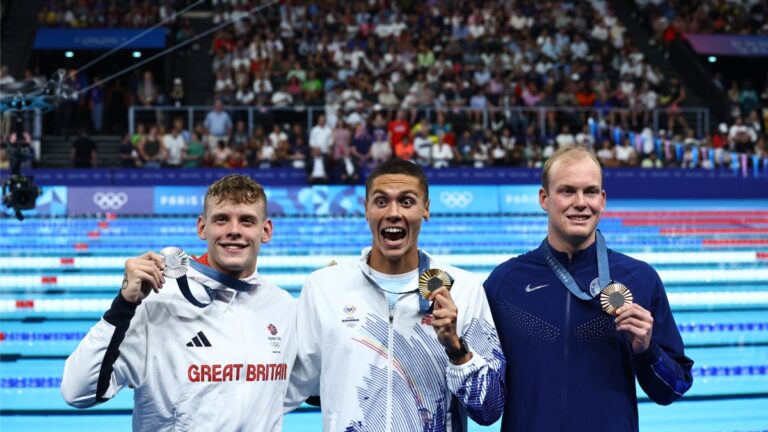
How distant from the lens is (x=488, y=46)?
1923 centimetres

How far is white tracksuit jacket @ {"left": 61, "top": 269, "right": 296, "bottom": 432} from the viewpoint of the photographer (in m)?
2.33

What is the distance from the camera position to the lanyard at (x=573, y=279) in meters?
2.39

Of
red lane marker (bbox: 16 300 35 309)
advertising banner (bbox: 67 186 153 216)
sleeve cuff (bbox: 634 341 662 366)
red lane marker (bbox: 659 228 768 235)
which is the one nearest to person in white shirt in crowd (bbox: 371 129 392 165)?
advertising banner (bbox: 67 186 153 216)

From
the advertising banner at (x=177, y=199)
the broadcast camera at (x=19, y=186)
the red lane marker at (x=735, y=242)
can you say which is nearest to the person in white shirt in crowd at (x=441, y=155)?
the advertising banner at (x=177, y=199)

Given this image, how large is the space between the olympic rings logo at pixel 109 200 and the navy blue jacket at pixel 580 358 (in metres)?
12.4

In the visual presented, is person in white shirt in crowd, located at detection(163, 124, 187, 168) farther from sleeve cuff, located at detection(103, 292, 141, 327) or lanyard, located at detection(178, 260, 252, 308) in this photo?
sleeve cuff, located at detection(103, 292, 141, 327)

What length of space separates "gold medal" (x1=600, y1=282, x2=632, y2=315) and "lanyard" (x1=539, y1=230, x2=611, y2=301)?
0.11 metres

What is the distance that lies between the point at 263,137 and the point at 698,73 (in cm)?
1055

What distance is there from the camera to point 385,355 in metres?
2.35

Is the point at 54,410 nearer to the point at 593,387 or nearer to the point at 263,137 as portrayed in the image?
the point at 593,387

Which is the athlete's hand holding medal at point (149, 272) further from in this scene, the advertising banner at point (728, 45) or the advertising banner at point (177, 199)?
the advertising banner at point (728, 45)

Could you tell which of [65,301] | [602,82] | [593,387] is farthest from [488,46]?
[593,387]

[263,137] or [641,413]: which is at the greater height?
[263,137]

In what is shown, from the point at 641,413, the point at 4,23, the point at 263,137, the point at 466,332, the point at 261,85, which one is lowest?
the point at 641,413
